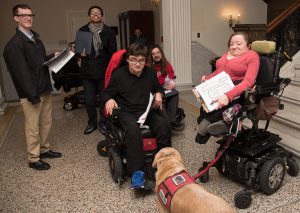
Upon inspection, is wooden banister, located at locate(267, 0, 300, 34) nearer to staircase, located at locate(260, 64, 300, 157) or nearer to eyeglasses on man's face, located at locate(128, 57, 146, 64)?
staircase, located at locate(260, 64, 300, 157)

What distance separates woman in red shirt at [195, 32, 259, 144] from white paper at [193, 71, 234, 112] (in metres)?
0.04

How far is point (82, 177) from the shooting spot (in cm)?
261

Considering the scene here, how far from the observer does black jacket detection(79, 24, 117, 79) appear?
3510 mm

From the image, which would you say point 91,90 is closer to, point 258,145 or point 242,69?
point 242,69

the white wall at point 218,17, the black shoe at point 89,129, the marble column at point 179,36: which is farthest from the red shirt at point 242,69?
the white wall at point 218,17

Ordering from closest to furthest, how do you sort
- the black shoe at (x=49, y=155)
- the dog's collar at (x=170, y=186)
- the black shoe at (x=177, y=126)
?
the dog's collar at (x=170, y=186)
the black shoe at (x=49, y=155)
the black shoe at (x=177, y=126)

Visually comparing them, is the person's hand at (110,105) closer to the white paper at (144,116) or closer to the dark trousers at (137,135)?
the dark trousers at (137,135)

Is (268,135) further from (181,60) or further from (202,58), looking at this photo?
(202,58)

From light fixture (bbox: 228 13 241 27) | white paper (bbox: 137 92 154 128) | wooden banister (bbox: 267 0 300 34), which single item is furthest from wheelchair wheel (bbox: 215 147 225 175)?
light fixture (bbox: 228 13 241 27)

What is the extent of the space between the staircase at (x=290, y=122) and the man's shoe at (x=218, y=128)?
3.62 ft

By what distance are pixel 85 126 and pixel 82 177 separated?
1.55 m

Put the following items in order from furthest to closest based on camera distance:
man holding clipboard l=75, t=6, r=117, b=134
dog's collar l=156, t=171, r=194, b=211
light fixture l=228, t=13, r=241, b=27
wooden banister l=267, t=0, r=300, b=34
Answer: light fixture l=228, t=13, r=241, b=27 → wooden banister l=267, t=0, r=300, b=34 → man holding clipboard l=75, t=6, r=117, b=134 → dog's collar l=156, t=171, r=194, b=211

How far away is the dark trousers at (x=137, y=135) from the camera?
7.27ft

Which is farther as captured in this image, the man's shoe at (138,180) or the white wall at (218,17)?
the white wall at (218,17)
